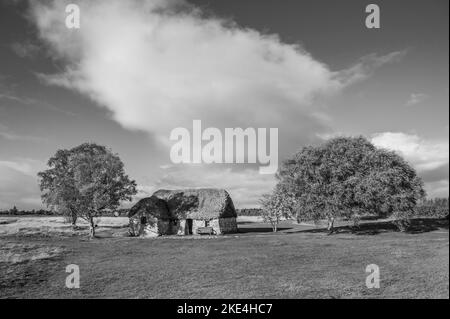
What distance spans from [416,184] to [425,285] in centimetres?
3005

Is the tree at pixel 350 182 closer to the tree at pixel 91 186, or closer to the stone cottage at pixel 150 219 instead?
the stone cottage at pixel 150 219

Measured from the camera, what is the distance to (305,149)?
43781 millimetres

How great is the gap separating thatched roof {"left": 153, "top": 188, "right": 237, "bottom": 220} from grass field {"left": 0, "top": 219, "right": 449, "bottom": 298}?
853 inches

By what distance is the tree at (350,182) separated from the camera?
126 ft

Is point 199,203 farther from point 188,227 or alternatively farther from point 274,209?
point 274,209

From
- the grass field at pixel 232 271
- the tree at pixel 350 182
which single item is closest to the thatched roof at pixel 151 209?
the grass field at pixel 232 271

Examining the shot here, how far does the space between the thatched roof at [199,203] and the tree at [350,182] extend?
1341cm

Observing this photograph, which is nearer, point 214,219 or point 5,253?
point 5,253

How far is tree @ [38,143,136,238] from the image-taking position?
138 feet

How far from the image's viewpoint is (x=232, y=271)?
65.3ft

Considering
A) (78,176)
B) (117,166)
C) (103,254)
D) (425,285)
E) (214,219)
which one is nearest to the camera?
(425,285)
